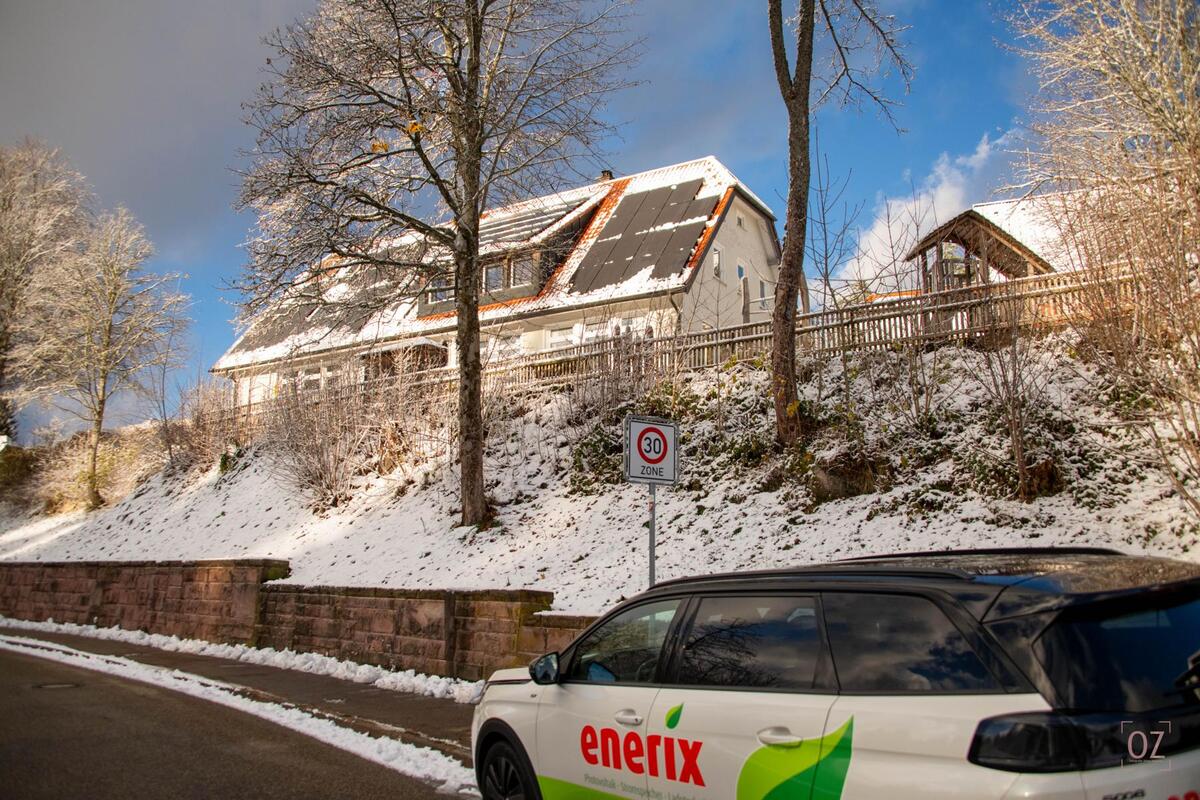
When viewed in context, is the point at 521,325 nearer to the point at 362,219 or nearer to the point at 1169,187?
the point at 362,219

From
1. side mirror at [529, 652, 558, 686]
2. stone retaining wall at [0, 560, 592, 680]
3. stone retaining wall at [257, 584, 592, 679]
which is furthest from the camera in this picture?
stone retaining wall at [0, 560, 592, 680]

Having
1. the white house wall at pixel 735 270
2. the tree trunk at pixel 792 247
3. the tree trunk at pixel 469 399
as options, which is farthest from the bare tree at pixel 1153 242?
the white house wall at pixel 735 270

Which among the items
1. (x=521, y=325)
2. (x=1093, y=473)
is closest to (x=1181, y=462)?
(x=1093, y=473)

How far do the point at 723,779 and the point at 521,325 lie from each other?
2590cm

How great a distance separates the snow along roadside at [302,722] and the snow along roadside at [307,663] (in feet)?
4.44

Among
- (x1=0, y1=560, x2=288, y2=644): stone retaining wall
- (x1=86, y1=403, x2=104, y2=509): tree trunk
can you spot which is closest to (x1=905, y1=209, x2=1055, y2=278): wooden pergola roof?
(x1=0, y1=560, x2=288, y2=644): stone retaining wall

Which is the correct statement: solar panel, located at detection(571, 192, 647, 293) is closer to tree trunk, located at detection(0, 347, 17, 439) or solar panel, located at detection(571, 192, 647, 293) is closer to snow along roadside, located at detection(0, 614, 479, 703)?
snow along roadside, located at detection(0, 614, 479, 703)

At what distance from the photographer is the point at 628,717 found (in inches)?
157

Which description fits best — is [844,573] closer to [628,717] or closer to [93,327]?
[628,717]

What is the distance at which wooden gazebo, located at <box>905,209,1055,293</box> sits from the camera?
14297 millimetres

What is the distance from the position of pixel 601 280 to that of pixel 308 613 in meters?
17.4

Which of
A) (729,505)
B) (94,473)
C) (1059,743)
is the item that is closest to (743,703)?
(1059,743)

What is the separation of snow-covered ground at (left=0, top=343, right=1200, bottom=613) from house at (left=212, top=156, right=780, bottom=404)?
4412 mm

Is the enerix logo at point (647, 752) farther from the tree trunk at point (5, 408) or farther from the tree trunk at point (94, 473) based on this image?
the tree trunk at point (5, 408)
